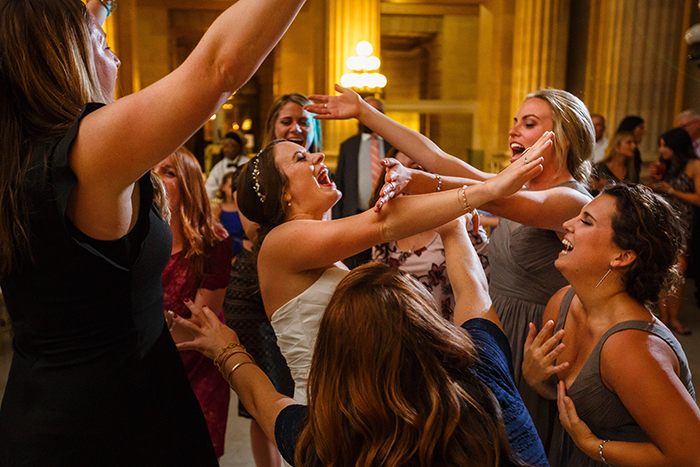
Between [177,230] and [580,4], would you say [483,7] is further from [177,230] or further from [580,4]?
[177,230]

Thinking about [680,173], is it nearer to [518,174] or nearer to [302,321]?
[518,174]

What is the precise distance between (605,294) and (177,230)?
1.65 metres

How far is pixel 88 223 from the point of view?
80cm

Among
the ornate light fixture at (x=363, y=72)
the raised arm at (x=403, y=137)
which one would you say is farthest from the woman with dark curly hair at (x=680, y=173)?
the ornate light fixture at (x=363, y=72)

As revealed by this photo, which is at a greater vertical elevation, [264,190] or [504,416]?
[264,190]

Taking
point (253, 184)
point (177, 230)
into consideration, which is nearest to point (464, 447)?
point (253, 184)

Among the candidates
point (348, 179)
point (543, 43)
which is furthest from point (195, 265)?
point (543, 43)

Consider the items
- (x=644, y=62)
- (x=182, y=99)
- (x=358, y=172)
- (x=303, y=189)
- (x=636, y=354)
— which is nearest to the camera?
(x=182, y=99)

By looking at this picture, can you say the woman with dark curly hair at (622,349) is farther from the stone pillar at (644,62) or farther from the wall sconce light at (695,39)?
the stone pillar at (644,62)

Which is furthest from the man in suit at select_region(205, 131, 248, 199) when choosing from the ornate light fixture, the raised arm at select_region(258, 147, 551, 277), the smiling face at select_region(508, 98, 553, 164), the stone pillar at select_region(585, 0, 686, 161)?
the stone pillar at select_region(585, 0, 686, 161)

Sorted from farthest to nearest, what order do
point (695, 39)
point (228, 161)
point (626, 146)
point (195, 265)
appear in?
point (228, 161), point (626, 146), point (695, 39), point (195, 265)

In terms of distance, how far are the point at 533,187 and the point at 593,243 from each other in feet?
Result: 1.99

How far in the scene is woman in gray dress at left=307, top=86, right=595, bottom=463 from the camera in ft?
6.08

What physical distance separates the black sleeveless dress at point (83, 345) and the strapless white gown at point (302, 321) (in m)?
0.56
